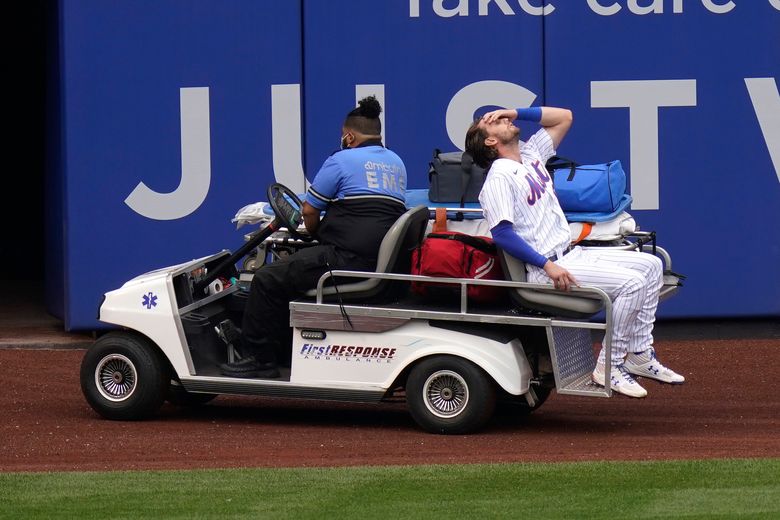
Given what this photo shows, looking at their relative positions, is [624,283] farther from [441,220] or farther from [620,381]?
[441,220]

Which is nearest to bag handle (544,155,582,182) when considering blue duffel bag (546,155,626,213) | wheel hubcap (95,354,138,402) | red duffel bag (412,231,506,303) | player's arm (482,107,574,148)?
blue duffel bag (546,155,626,213)

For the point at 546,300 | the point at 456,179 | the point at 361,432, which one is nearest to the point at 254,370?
the point at 361,432

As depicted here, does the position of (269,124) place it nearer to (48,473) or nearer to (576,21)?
(576,21)

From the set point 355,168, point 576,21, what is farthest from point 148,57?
point 355,168

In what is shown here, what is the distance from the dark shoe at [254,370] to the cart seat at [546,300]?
1410 millimetres

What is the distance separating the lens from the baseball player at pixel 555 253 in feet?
24.0

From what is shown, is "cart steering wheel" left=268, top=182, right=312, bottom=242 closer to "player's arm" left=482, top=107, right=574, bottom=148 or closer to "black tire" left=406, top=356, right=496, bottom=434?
"black tire" left=406, top=356, right=496, bottom=434

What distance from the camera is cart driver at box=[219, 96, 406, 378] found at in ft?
25.1

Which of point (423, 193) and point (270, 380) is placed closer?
point (270, 380)

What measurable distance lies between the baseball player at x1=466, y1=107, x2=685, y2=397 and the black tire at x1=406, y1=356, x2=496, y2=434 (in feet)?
1.93

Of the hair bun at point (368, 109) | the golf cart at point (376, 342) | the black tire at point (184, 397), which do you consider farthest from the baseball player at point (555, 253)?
the black tire at point (184, 397)

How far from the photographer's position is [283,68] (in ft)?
37.7

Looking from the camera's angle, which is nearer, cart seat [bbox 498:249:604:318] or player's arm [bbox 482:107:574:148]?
cart seat [bbox 498:249:604:318]

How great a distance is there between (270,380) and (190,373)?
459 mm
